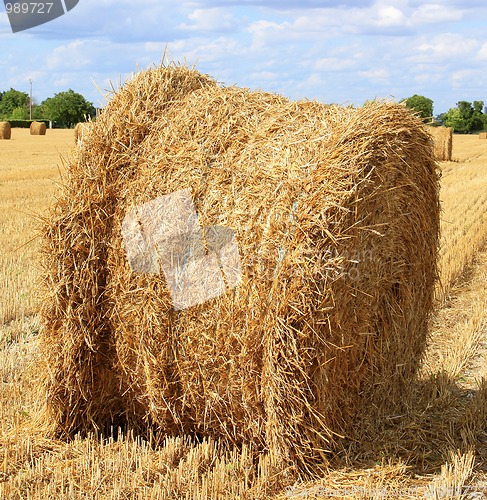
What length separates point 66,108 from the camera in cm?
6688

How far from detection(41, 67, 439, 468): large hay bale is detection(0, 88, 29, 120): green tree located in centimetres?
8125

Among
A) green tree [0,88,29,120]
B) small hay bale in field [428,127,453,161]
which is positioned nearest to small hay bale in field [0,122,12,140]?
small hay bale in field [428,127,453,161]

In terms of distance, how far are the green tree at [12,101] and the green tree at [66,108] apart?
1472 cm

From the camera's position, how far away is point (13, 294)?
6.89 meters

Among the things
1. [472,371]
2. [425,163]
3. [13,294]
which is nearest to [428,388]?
[472,371]

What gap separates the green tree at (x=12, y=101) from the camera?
266ft

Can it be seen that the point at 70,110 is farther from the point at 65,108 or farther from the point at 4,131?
the point at 4,131

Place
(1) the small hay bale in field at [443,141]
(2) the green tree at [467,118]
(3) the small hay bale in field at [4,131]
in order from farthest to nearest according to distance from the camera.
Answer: (2) the green tree at [467,118], (3) the small hay bale in field at [4,131], (1) the small hay bale in field at [443,141]

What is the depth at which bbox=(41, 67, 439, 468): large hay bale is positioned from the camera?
3787 millimetres

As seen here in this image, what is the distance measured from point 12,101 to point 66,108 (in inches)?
737

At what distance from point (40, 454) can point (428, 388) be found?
264 centimetres

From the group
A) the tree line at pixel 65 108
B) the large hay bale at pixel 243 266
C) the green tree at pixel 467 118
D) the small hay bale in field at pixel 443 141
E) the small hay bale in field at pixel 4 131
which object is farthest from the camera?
the green tree at pixel 467 118

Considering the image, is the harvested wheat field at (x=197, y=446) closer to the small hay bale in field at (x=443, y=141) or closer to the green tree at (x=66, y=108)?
the small hay bale in field at (x=443, y=141)

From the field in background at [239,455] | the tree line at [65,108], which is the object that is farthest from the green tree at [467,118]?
the field in background at [239,455]
